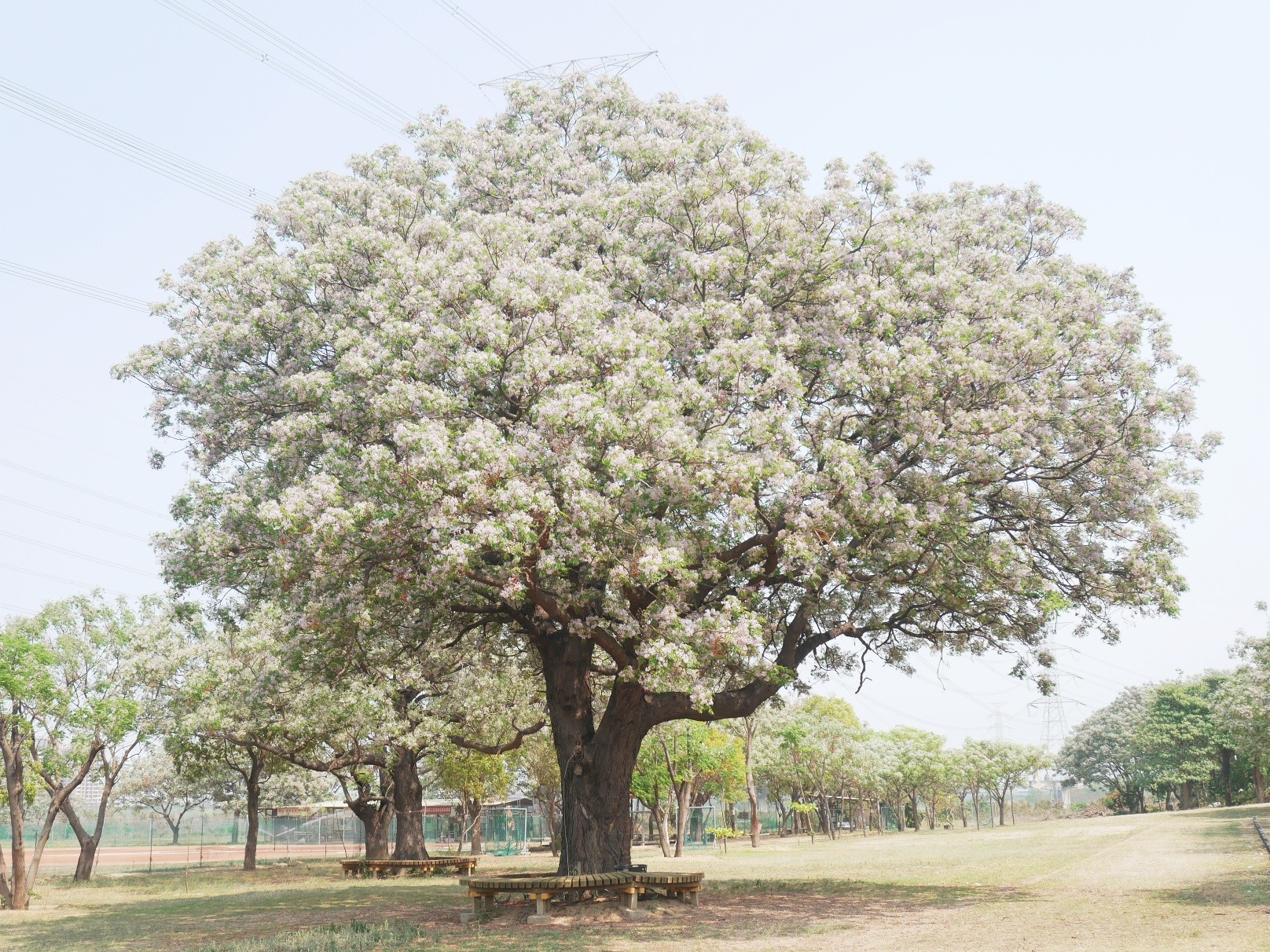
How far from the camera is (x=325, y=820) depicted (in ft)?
225

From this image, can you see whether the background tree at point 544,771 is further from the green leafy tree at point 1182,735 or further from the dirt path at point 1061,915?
the green leafy tree at point 1182,735

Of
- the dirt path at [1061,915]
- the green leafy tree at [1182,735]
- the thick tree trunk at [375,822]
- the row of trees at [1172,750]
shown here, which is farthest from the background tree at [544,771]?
the green leafy tree at [1182,735]

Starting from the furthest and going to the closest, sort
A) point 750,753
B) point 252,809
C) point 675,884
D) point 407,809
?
point 750,753, point 252,809, point 407,809, point 675,884

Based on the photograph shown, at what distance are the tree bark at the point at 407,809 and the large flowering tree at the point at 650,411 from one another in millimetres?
18436

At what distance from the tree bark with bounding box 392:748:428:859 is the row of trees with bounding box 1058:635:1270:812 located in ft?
142

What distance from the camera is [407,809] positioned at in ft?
118

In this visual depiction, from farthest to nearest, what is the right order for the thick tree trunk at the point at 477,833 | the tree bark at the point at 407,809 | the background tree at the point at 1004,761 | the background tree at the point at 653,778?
the background tree at the point at 1004,761 → the thick tree trunk at the point at 477,833 → the background tree at the point at 653,778 → the tree bark at the point at 407,809

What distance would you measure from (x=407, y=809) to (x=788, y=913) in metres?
22.1

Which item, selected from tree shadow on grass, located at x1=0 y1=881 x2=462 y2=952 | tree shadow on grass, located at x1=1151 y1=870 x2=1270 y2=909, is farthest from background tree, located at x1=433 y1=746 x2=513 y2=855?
tree shadow on grass, located at x1=1151 y1=870 x2=1270 y2=909

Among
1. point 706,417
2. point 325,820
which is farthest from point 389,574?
point 325,820

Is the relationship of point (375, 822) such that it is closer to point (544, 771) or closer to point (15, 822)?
Result: point (15, 822)

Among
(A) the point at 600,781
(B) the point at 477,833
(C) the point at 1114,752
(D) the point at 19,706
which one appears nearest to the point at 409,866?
(D) the point at 19,706

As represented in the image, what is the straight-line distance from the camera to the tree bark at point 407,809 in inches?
1389

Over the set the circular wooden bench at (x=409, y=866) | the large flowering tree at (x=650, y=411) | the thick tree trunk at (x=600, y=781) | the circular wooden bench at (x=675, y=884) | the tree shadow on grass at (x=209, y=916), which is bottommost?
the circular wooden bench at (x=409, y=866)
